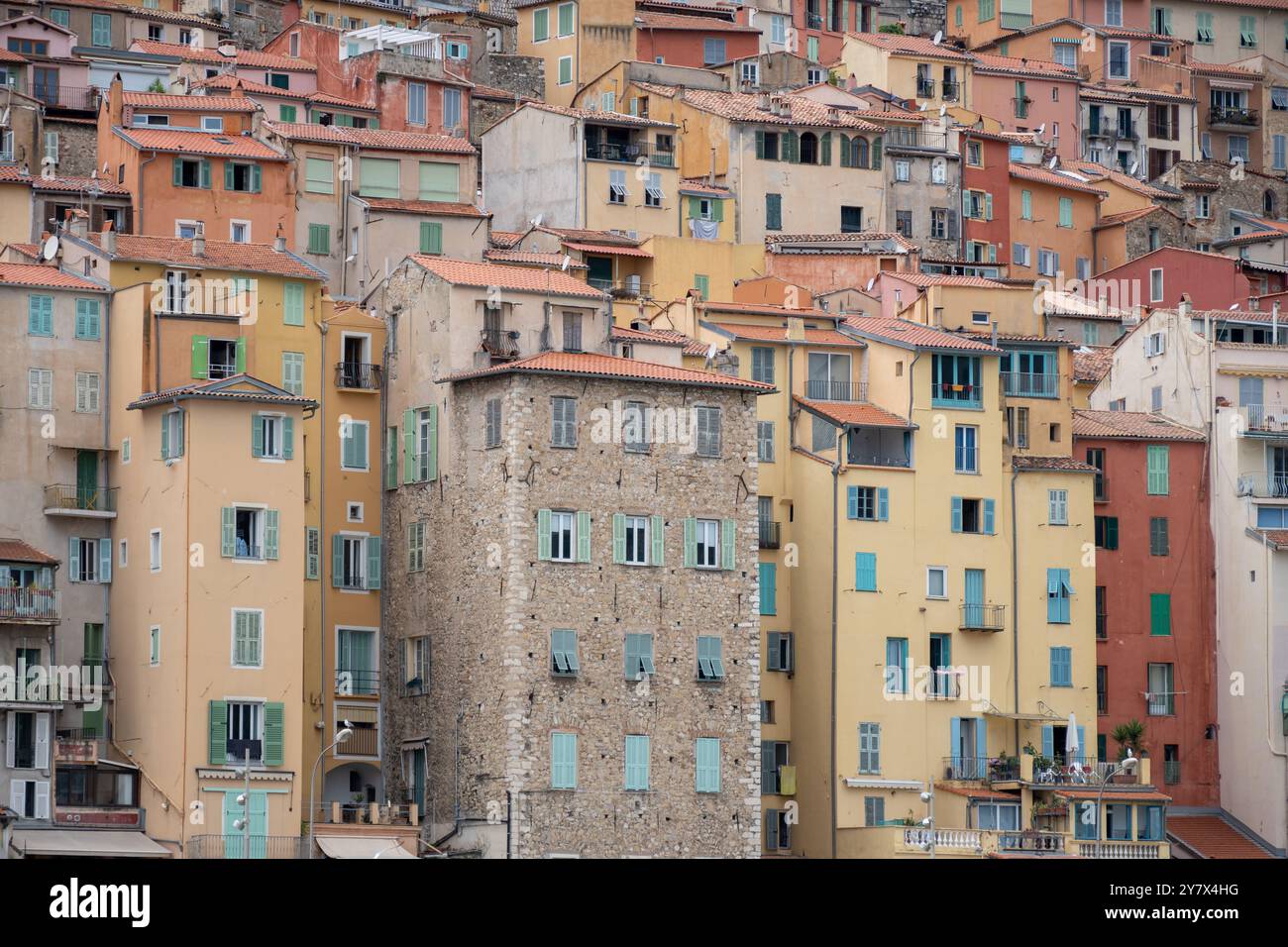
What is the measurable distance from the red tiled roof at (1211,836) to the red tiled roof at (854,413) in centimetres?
1555

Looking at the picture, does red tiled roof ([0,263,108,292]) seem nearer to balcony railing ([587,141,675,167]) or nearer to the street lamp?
balcony railing ([587,141,675,167])

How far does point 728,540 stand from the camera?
71000 millimetres

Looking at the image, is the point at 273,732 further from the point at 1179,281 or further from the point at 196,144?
the point at 1179,281

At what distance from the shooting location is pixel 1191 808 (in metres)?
83.1

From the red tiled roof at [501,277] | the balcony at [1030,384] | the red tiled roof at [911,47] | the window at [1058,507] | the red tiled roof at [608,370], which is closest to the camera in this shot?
the red tiled roof at [608,370]

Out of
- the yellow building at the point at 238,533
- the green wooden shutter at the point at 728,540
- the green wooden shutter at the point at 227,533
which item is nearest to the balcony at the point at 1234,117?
the green wooden shutter at the point at 728,540

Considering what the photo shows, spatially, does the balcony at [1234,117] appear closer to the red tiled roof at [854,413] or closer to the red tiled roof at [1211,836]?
the red tiled roof at [1211,836]

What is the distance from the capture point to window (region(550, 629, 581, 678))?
6744 cm

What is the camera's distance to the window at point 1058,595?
Answer: 263 feet

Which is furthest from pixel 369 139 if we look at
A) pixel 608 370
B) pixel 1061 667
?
pixel 1061 667

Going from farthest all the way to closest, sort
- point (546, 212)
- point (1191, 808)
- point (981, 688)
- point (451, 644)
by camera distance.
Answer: point (546, 212) < point (1191, 808) < point (981, 688) < point (451, 644)
